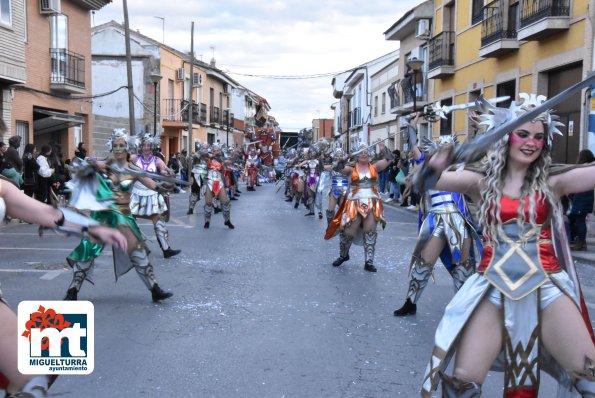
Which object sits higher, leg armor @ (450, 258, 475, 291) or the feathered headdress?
the feathered headdress

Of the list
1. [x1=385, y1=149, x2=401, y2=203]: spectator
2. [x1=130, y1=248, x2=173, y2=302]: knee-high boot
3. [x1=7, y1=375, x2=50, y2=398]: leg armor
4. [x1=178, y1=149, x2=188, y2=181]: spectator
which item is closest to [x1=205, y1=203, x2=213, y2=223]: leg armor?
[x1=130, y1=248, x2=173, y2=302]: knee-high boot

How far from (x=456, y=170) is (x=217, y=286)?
15.3 feet

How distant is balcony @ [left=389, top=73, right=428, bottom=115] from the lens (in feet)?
93.2

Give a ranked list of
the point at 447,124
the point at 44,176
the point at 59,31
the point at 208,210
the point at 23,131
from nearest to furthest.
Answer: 1. the point at 208,210
2. the point at 44,176
3. the point at 23,131
4. the point at 59,31
5. the point at 447,124

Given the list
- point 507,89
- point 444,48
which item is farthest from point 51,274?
point 444,48

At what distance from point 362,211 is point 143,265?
10.8ft

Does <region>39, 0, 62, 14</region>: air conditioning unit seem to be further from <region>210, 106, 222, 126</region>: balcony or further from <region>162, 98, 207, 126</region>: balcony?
<region>210, 106, 222, 126</region>: balcony

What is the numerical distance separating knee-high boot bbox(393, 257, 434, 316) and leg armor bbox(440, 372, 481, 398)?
121 inches

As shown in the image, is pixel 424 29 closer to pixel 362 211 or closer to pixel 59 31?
pixel 59 31

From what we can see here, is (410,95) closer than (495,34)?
No

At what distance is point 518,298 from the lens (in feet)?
10.7

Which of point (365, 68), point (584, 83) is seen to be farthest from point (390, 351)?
point (365, 68)

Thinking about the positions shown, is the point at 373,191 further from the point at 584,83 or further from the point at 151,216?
the point at 584,83

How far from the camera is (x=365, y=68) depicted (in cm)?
4891
